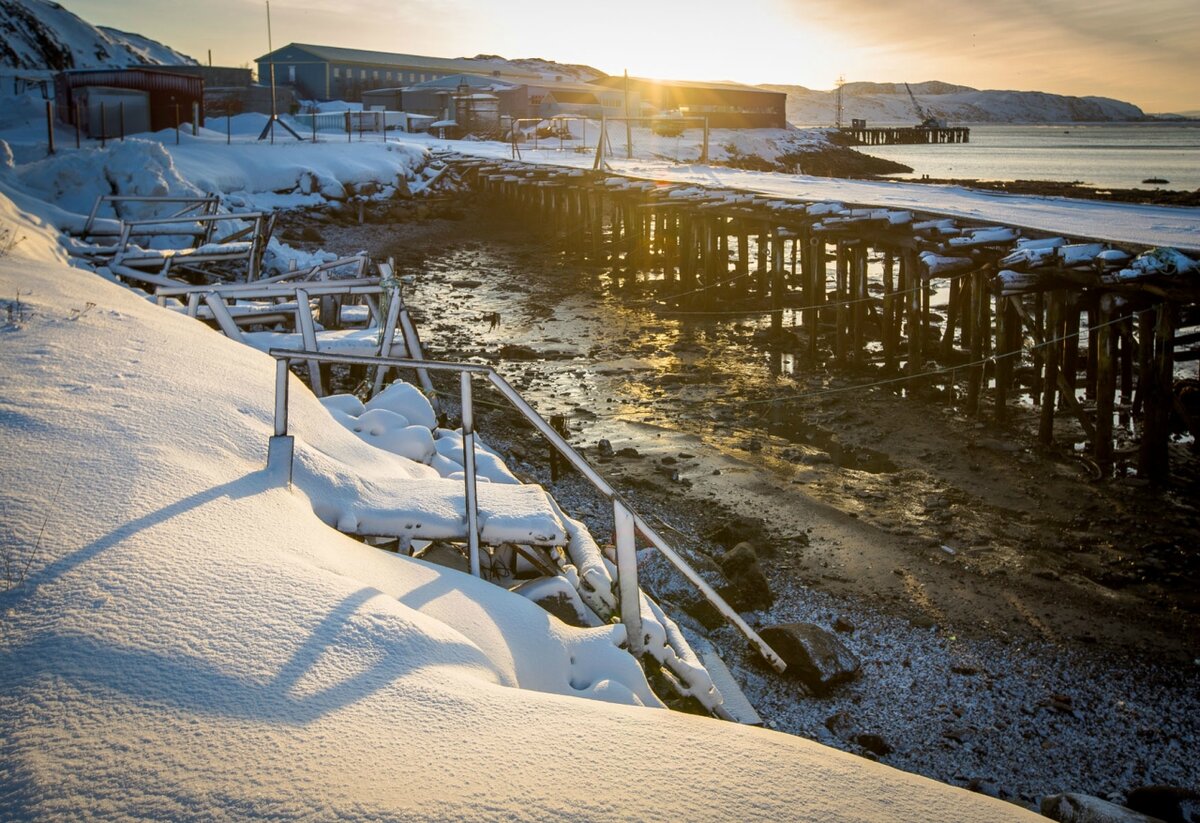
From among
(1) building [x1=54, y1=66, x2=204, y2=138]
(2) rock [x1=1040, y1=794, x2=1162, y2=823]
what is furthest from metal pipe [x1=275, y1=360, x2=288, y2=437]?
(1) building [x1=54, y1=66, x2=204, y2=138]

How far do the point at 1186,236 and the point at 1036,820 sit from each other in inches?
435

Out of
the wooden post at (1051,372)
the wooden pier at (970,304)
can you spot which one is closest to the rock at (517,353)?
the wooden pier at (970,304)

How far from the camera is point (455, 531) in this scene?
5.47m

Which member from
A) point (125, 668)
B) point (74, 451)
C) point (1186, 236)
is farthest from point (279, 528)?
point (1186, 236)

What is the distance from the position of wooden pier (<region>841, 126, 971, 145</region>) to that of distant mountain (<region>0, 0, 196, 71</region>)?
7490 cm

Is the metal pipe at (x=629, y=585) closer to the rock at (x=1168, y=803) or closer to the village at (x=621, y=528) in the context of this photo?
the village at (x=621, y=528)

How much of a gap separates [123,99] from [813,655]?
1352 inches

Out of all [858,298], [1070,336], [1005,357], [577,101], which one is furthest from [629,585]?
[577,101]

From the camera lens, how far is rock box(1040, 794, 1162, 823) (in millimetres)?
4660

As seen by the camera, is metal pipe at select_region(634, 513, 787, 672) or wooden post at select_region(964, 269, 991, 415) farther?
wooden post at select_region(964, 269, 991, 415)

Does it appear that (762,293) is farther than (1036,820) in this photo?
Yes

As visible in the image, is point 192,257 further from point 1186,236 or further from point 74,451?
point 1186,236

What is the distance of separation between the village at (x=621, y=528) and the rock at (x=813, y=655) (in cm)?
3

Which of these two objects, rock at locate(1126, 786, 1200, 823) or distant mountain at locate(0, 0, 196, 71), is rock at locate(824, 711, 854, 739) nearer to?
rock at locate(1126, 786, 1200, 823)
